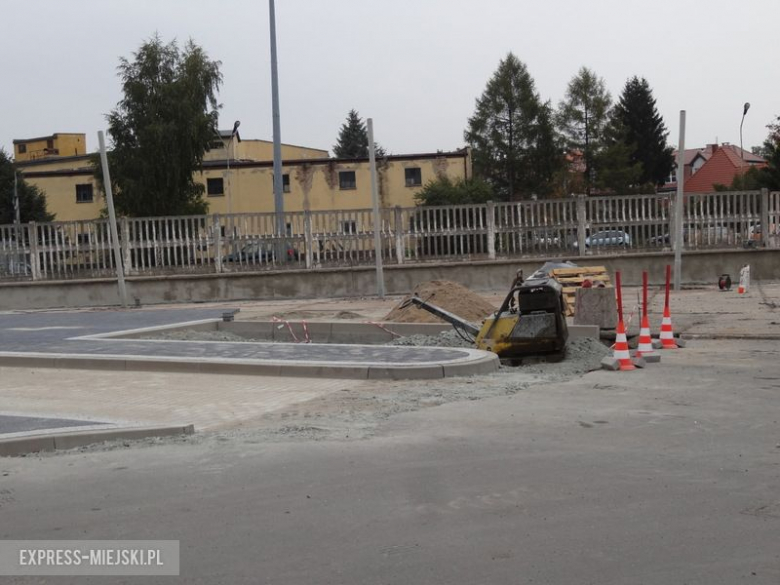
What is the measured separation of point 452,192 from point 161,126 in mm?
17958

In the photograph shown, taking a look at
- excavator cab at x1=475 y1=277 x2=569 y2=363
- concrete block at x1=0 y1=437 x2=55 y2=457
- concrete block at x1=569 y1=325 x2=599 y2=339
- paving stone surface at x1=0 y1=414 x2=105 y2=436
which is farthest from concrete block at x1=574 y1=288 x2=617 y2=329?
concrete block at x1=0 y1=437 x2=55 y2=457

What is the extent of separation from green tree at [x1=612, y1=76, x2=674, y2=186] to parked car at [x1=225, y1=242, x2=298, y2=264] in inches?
2496

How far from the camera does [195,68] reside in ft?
186

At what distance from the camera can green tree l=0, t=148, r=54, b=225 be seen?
63.1 m

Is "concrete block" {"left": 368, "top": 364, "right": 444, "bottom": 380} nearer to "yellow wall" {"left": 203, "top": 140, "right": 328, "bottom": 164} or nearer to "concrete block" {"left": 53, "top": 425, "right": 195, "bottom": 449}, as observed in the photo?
"concrete block" {"left": 53, "top": 425, "right": 195, "bottom": 449}

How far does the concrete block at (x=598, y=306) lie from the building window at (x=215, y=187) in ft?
167

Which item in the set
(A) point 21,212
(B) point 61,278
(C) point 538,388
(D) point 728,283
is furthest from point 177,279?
(A) point 21,212

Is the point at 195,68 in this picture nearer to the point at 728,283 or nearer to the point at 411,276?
the point at 411,276

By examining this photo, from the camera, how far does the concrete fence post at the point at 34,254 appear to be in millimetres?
28891

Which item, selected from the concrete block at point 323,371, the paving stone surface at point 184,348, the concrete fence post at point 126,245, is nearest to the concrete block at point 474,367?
the paving stone surface at point 184,348

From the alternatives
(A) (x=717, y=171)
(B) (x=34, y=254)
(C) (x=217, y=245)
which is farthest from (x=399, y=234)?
(A) (x=717, y=171)

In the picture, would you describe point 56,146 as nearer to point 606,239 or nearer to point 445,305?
point 606,239

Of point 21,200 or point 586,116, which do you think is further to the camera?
point 586,116

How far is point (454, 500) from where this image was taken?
6.21 m
